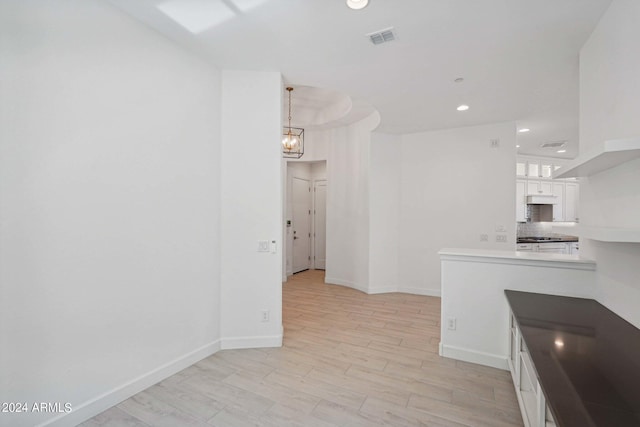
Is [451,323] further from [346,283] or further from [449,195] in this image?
[346,283]

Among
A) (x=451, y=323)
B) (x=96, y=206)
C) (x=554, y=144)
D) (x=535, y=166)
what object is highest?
(x=554, y=144)

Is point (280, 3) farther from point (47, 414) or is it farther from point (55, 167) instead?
point (47, 414)

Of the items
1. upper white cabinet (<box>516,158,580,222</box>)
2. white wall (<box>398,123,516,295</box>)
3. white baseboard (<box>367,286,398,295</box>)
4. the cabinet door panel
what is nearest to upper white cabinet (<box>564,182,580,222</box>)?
upper white cabinet (<box>516,158,580,222</box>)

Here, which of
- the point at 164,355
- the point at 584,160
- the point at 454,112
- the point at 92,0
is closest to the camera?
the point at 584,160

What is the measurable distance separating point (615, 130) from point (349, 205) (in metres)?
3.96

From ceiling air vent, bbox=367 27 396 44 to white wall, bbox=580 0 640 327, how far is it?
1.41m

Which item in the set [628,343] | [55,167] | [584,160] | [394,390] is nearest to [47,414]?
[55,167]

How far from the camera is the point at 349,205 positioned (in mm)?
5598

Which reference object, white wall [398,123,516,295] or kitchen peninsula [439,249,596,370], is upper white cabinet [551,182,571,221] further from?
kitchen peninsula [439,249,596,370]

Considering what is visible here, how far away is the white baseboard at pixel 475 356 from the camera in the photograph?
2588mm

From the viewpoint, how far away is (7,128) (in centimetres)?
158

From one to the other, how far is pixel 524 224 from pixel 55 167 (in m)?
8.29

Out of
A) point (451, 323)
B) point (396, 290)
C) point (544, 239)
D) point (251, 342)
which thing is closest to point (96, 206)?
point (251, 342)

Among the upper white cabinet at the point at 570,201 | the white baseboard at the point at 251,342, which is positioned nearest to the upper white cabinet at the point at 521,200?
the upper white cabinet at the point at 570,201
